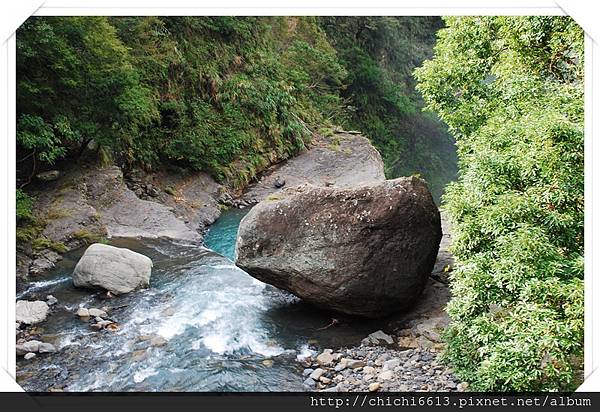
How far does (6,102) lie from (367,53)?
396 inches

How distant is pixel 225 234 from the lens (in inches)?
376

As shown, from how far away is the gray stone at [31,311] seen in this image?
553 cm

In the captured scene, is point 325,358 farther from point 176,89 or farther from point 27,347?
point 176,89

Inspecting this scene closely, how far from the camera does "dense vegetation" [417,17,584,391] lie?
157 inches

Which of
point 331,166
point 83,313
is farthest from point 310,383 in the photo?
point 331,166

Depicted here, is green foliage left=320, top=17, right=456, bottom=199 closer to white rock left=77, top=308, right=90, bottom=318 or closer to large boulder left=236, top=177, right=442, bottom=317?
large boulder left=236, top=177, right=442, bottom=317

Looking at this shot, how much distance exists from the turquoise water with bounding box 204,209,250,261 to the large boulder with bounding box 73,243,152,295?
201 cm

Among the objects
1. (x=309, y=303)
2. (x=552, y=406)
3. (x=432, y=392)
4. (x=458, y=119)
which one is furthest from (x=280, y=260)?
(x=552, y=406)

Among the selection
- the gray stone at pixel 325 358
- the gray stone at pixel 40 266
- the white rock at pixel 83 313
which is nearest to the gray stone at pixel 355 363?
the gray stone at pixel 325 358

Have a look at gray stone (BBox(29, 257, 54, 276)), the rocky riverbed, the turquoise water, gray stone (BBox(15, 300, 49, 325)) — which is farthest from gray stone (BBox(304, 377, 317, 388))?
gray stone (BBox(29, 257, 54, 276))

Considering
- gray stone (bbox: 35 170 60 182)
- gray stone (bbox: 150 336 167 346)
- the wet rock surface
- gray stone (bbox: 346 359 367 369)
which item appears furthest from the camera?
the wet rock surface

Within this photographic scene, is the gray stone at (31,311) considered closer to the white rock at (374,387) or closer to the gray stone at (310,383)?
the gray stone at (310,383)

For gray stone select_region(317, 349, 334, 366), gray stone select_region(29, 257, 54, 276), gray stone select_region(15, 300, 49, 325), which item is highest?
gray stone select_region(29, 257, 54, 276)

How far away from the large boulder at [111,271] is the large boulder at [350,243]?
1515mm
